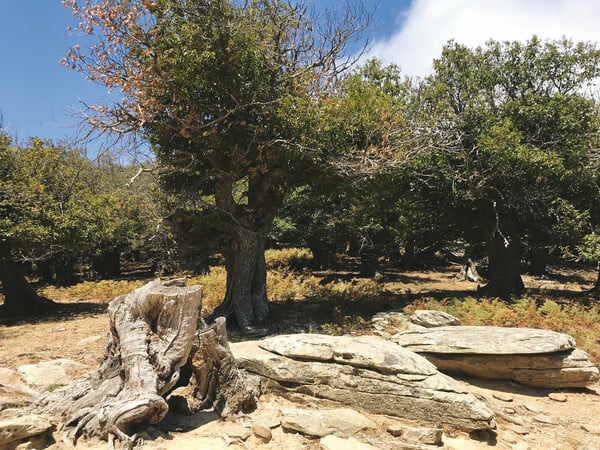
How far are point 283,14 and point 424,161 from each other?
7.14 metres

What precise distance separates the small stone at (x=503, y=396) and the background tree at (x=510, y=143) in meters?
6.94

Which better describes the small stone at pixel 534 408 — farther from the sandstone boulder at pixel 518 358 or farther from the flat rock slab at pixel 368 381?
the flat rock slab at pixel 368 381

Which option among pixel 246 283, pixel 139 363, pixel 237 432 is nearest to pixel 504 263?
pixel 246 283

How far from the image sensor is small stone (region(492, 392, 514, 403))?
8.34 meters

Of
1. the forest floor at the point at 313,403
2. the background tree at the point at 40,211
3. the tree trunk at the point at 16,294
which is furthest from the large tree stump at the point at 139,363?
the tree trunk at the point at 16,294

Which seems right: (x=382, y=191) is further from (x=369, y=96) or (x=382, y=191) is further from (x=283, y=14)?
(x=283, y=14)

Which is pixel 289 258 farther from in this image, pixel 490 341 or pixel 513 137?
pixel 490 341

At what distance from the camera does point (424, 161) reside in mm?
15422

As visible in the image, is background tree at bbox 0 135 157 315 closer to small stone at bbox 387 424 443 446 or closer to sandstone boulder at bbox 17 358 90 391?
sandstone boulder at bbox 17 358 90 391

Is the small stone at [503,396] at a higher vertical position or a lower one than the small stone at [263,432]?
lower

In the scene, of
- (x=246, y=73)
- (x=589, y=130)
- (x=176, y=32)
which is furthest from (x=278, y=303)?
(x=589, y=130)

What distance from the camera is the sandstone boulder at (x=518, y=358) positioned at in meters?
8.84

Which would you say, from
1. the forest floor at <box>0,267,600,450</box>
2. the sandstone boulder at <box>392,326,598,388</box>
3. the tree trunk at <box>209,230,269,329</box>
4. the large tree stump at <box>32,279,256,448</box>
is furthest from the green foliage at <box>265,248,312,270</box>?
the large tree stump at <box>32,279,256,448</box>

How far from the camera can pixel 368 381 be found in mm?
7289
